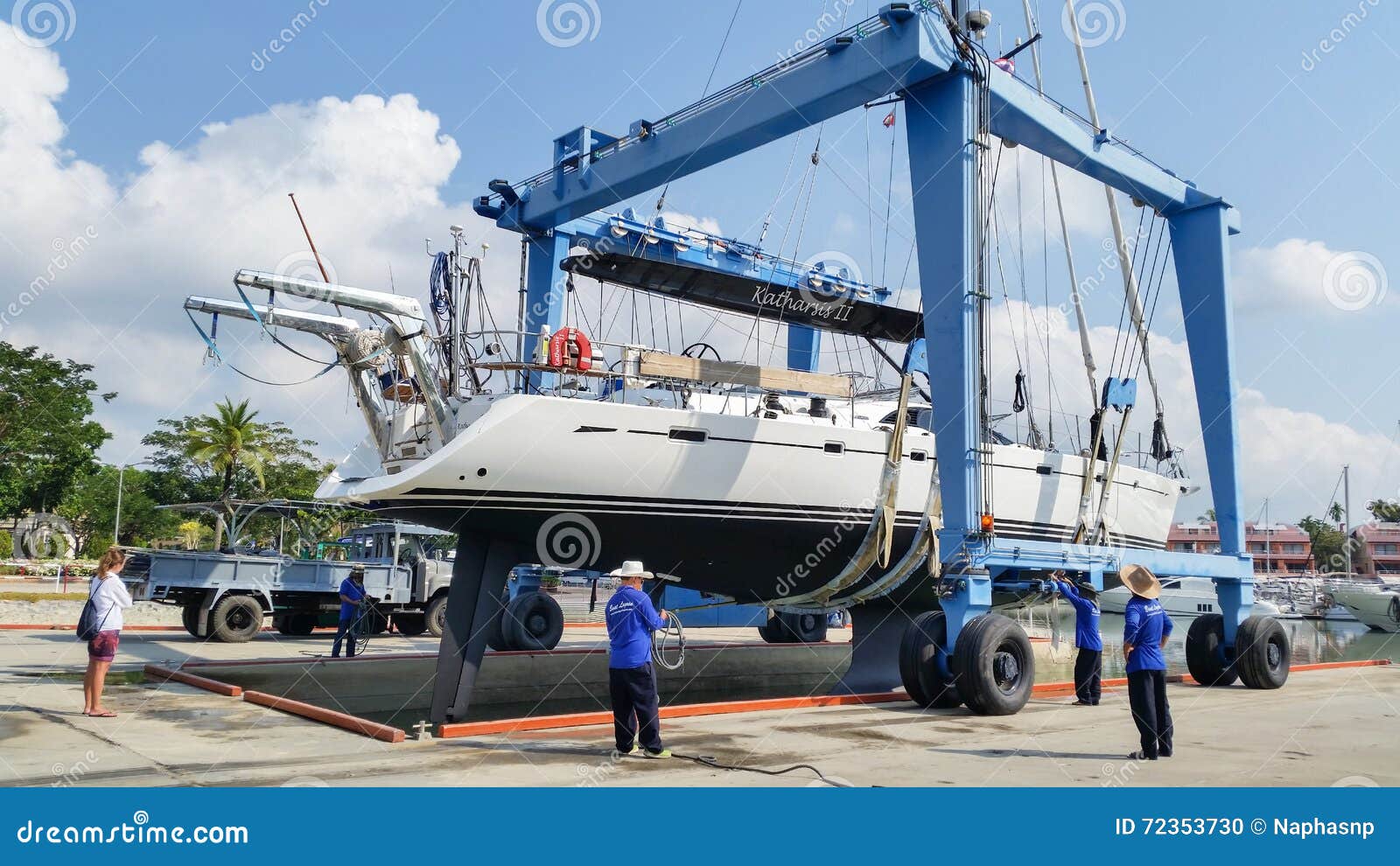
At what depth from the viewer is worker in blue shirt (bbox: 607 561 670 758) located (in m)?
6.25

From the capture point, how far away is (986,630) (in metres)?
8.95

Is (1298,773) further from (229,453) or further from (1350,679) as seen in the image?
(229,453)

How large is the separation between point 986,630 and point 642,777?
4.45 m

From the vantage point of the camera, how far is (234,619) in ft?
52.6

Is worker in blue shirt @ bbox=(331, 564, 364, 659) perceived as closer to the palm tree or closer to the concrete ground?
the concrete ground

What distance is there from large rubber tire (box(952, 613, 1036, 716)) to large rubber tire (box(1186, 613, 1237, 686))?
4.06 metres

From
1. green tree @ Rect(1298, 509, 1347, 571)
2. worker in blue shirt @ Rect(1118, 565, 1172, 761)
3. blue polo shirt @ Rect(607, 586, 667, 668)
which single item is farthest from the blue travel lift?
green tree @ Rect(1298, 509, 1347, 571)

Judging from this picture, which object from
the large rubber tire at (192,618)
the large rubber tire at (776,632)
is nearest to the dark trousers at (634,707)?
the large rubber tire at (776,632)

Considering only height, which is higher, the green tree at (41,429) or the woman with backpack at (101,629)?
the green tree at (41,429)

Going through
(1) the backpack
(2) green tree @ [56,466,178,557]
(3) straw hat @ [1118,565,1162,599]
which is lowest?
(1) the backpack

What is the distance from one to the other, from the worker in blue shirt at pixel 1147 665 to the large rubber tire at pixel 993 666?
206cm

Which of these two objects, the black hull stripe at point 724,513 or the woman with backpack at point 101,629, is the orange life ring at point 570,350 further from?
the woman with backpack at point 101,629

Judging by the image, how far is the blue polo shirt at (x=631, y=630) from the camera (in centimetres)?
636
